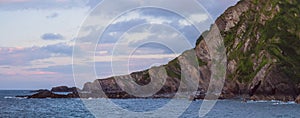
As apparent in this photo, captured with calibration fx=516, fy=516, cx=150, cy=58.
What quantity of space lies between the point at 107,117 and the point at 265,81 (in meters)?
92.1

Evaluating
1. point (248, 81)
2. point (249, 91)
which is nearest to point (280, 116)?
point (249, 91)

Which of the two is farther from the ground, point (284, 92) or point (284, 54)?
point (284, 54)

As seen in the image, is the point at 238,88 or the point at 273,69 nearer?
the point at 273,69

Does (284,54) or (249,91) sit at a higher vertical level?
(284,54)

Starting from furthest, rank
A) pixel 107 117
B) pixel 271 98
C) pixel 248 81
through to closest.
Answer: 1. pixel 248 81
2. pixel 271 98
3. pixel 107 117

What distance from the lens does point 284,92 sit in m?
163

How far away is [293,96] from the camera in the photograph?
158 m

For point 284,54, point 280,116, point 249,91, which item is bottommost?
point 280,116

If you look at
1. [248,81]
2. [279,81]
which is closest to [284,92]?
[279,81]

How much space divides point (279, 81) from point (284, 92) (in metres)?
4.42

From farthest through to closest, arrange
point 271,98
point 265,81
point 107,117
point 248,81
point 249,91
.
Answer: point 248,81, point 249,91, point 265,81, point 271,98, point 107,117

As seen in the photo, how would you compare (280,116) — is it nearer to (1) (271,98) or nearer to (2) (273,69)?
(1) (271,98)

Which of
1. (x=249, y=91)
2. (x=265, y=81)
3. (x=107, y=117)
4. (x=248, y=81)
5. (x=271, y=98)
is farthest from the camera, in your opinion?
(x=248, y=81)

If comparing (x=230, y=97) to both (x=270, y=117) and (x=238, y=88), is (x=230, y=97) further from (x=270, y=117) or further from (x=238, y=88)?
(x=270, y=117)
